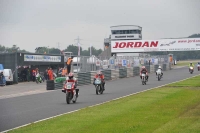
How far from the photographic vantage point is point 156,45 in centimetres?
7869

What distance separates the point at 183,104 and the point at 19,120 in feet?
21.6

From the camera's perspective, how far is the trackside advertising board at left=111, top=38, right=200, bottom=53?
75.8 metres

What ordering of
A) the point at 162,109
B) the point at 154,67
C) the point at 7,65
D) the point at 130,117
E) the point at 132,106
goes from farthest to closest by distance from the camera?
the point at 154,67 → the point at 7,65 → the point at 132,106 → the point at 162,109 → the point at 130,117

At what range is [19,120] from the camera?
47.8ft

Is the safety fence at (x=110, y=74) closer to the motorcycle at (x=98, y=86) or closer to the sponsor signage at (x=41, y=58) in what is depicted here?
the motorcycle at (x=98, y=86)

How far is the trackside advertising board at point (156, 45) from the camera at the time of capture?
75.8 meters

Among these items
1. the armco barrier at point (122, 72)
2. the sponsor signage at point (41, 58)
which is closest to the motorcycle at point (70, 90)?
the armco barrier at point (122, 72)

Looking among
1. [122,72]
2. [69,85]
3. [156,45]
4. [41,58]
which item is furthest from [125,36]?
[69,85]

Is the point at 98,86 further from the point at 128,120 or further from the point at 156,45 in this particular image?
the point at 156,45

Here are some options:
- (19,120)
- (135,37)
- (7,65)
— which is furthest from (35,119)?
(135,37)

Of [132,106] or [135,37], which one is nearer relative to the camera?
[132,106]

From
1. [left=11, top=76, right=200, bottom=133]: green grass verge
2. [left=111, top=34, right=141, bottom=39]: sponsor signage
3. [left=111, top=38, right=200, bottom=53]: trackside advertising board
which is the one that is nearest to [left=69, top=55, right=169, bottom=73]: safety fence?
[left=111, top=38, right=200, bottom=53]: trackside advertising board

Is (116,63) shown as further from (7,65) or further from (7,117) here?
(7,117)

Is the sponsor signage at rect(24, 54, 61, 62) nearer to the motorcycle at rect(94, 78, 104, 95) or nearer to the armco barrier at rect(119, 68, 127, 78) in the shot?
the armco barrier at rect(119, 68, 127, 78)
